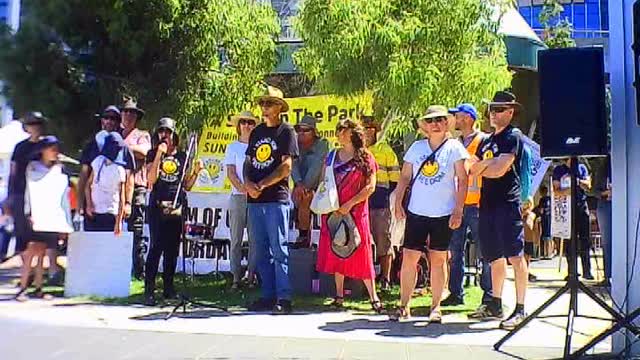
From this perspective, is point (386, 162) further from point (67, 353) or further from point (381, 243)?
point (67, 353)

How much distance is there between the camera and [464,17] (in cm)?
697

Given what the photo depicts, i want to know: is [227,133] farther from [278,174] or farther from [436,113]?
[436,113]

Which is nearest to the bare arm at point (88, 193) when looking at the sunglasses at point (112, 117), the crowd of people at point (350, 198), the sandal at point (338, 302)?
the crowd of people at point (350, 198)

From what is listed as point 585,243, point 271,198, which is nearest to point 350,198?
point 271,198

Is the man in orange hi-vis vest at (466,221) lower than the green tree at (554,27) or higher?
lower

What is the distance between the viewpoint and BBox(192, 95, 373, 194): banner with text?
28.6 ft

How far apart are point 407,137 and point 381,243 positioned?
1.48 metres

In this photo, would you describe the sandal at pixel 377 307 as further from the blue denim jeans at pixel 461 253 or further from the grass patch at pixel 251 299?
the blue denim jeans at pixel 461 253

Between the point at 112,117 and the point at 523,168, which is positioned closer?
the point at 112,117

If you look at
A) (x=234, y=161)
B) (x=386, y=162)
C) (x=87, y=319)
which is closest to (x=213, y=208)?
(x=234, y=161)

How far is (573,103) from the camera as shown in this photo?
511cm

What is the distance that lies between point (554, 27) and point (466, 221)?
1055cm

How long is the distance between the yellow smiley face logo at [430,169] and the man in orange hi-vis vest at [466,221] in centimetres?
45

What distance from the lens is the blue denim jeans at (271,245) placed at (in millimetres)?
6445
